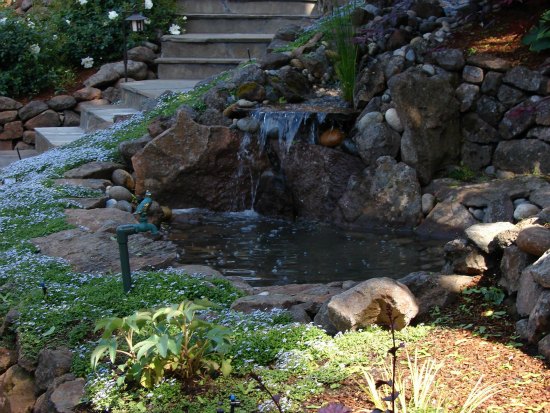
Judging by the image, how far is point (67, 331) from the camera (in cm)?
442

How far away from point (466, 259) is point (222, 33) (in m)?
8.94

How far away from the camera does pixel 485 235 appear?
4.35 meters

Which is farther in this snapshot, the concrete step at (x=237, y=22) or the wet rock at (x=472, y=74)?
the concrete step at (x=237, y=22)

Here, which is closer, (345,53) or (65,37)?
(345,53)

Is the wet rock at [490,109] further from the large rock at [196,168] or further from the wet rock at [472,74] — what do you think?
the large rock at [196,168]

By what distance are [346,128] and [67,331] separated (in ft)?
14.8

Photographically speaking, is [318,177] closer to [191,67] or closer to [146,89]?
[146,89]

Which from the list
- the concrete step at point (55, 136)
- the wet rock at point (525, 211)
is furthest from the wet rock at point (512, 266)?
the concrete step at point (55, 136)

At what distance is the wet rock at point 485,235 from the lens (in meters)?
4.34

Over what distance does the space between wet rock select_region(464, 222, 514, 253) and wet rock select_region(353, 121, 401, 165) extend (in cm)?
349

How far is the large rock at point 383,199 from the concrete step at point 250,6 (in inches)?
213

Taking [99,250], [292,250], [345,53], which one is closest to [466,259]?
[292,250]

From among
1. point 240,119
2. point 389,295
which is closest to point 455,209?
point 240,119

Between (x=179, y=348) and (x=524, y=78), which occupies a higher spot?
(x=524, y=78)
